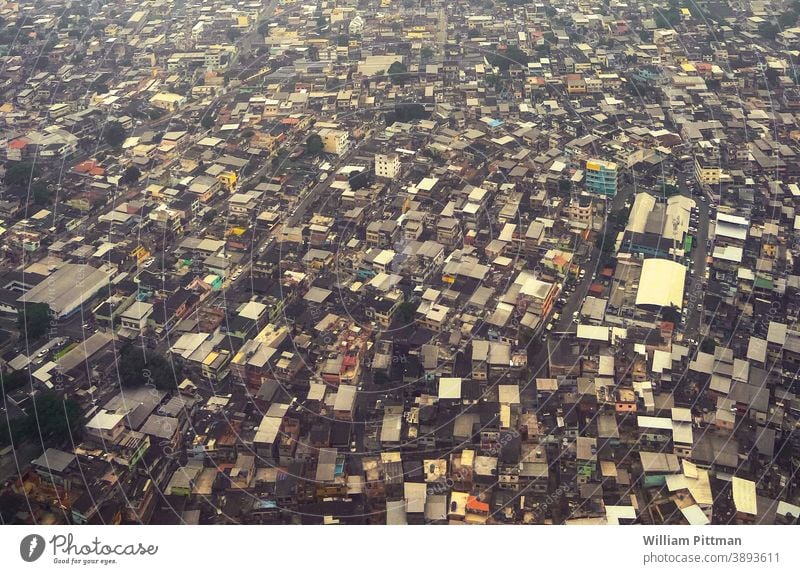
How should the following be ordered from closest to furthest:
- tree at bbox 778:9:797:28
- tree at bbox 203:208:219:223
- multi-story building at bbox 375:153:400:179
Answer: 1. tree at bbox 203:208:219:223
2. multi-story building at bbox 375:153:400:179
3. tree at bbox 778:9:797:28

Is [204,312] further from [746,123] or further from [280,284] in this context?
[746,123]

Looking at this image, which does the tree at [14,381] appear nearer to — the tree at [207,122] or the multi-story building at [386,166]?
the multi-story building at [386,166]

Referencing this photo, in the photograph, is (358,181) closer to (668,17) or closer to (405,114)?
(405,114)

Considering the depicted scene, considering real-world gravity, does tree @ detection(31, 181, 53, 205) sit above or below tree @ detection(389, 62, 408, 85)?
below

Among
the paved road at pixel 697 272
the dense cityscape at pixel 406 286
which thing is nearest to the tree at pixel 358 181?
the dense cityscape at pixel 406 286

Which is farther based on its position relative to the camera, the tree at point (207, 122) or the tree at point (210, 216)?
the tree at point (207, 122)

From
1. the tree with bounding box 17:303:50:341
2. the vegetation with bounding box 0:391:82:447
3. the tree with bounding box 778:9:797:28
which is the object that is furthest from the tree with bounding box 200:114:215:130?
the tree with bounding box 778:9:797:28

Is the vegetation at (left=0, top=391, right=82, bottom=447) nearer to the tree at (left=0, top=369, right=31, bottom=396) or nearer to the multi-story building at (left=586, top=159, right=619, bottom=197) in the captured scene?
the tree at (left=0, top=369, right=31, bottom=396)

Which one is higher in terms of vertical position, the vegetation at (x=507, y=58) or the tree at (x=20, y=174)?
the vegetation at (x=507, y=58)
